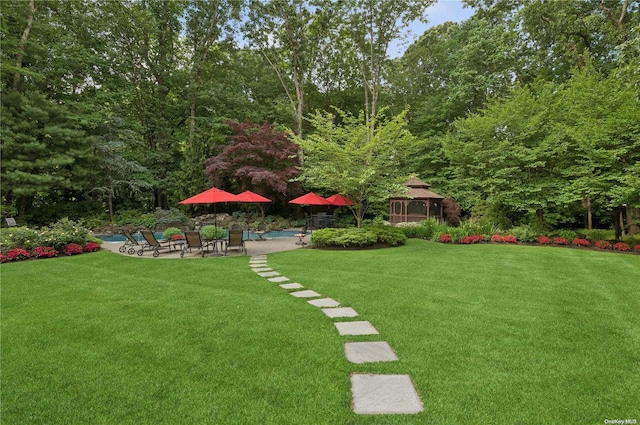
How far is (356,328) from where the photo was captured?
3.69 meters

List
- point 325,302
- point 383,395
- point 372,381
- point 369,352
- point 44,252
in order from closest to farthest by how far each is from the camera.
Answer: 1. point 383,395
2. point 372,381
3. point 369,352
4. point 325,302
5. point 44,252

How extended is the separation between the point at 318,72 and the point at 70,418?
79.9 feet

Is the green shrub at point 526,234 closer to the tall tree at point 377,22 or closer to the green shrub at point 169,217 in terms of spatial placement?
the tall tree at point 377,22

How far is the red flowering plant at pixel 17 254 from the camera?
8.20 m

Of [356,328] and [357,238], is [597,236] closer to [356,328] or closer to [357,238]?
[357,238]

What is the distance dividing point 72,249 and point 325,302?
8.59 metres

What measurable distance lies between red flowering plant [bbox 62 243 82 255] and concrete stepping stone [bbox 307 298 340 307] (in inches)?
330

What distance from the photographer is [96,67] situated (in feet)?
56.7

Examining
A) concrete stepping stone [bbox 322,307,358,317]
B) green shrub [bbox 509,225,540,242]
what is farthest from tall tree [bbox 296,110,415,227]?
concrete stepping stone [bbox 322,307,358,317]

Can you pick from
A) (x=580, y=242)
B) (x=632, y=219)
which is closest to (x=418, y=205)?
(x=580, y=242)

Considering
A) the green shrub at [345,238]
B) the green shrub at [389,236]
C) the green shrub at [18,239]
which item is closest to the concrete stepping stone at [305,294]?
the green shrub at [345,238]

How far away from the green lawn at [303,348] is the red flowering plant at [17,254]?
2701 millimetres

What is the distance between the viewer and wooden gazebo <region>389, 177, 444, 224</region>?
15.2 m

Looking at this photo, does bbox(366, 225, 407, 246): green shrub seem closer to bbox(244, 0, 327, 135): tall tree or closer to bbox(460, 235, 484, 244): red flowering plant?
bbox(460, 235, 484, 244): red flowering plant
